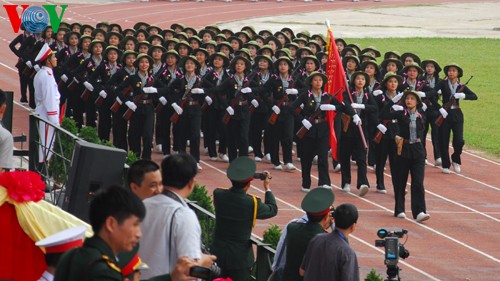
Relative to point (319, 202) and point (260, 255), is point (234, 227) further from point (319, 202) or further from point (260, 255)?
point (319, 202)

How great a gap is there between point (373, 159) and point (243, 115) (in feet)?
7.43

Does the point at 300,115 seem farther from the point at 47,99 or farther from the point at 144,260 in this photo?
the point at 144,260

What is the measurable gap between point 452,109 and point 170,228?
546 inches

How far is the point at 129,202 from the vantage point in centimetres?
637

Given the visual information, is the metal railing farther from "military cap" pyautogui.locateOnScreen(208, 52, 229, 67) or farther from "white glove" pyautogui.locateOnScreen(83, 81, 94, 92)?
"white glove" pyautogui.locateOnScreen(83, 81, 94, 92)

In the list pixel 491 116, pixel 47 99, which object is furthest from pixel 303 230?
pixel 491 116

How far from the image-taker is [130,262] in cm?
717

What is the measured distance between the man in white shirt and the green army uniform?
186cm

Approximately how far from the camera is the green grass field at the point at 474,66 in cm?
2542

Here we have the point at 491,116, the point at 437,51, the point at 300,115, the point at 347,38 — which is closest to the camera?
the point at 300,115

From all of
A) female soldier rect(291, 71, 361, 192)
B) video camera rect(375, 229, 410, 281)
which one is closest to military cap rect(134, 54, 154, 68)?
female soldier rect(291, 71, 361, 192)

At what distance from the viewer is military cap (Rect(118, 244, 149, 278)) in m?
7.11

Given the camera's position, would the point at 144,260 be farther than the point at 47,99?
No

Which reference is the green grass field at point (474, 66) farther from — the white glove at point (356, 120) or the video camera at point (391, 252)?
the video camera at point (391, 252)
